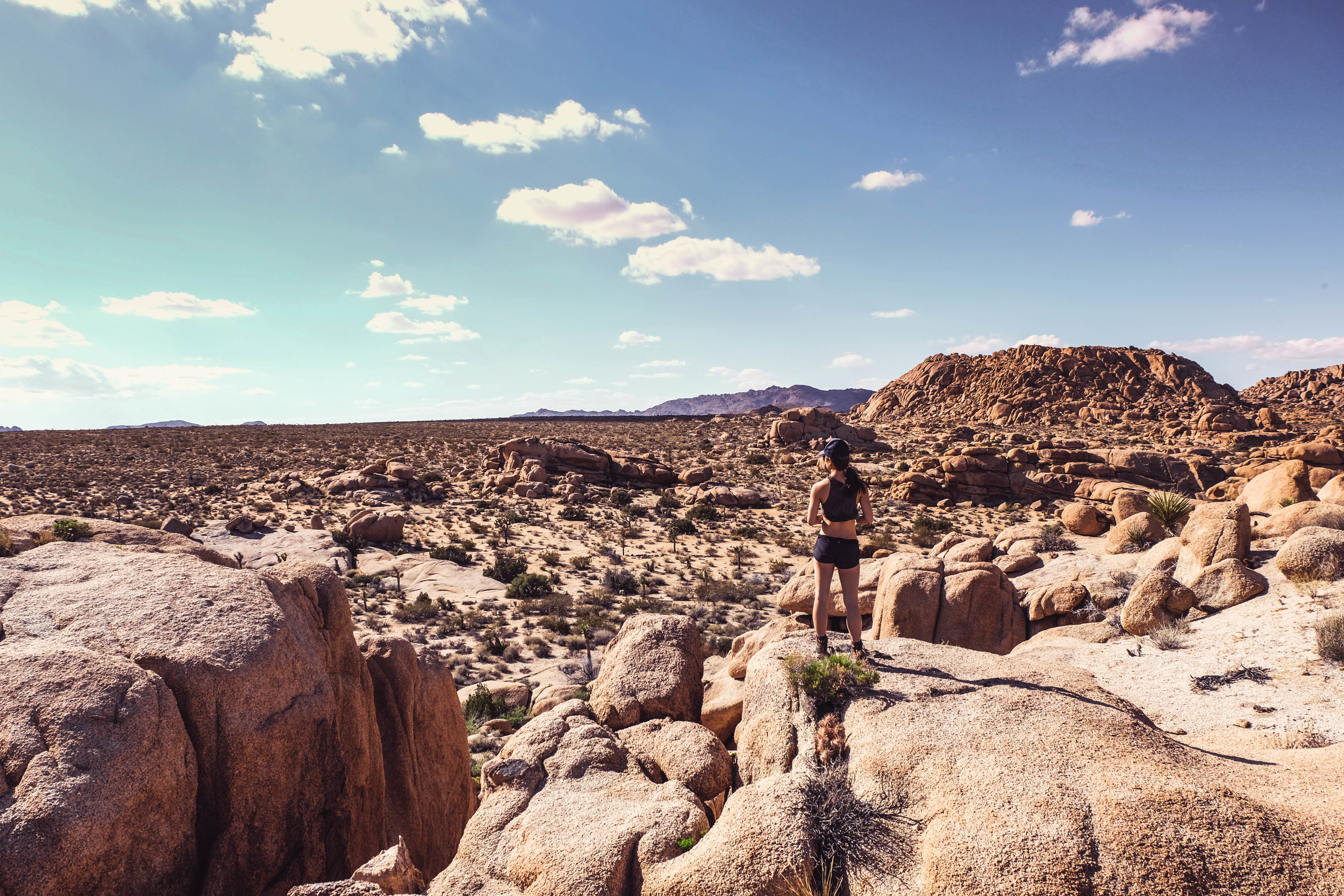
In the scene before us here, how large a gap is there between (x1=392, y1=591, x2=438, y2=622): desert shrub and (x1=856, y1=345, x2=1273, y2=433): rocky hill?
66.1 m

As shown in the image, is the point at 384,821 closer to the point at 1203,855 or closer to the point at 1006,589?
the point at 1203,855

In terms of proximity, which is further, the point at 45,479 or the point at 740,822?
the point at 45,479

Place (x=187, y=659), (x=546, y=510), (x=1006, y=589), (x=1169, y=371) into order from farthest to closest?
(x=1169, y=371) → (x=546, y=510) → (x=1006, y=589) → (x=187, y=659)

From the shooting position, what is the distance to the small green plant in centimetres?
599

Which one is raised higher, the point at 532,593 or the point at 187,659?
the point at 187,659

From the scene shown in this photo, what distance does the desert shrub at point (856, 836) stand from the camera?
4086mm

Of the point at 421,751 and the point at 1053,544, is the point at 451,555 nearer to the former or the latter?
the point at 421,751

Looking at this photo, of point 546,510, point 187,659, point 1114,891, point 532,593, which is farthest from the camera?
point 546,510

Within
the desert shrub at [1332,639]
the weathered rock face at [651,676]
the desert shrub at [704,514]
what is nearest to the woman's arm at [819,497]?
the weathered rock face at [651,676]

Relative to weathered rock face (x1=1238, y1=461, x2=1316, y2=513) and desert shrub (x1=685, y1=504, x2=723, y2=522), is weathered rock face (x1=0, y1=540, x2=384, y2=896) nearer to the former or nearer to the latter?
weathered rock face (x1=1238, y1=461, x2=1316, y2=513)

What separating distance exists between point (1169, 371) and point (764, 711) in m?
95.4

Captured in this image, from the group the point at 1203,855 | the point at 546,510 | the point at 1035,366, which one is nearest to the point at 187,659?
the point at 1203,855

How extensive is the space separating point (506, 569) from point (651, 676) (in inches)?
567

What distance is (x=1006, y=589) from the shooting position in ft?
37.2
